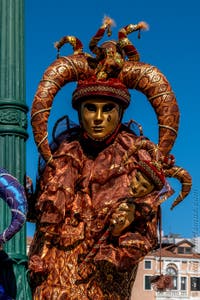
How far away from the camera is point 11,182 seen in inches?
236

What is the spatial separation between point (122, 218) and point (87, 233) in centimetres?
42

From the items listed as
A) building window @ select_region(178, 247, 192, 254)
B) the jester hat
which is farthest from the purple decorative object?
building window @ select_region(178, 247, 192, 254)

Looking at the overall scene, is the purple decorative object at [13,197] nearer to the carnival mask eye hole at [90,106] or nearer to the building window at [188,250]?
the carnival mask eye hole at [90,106]

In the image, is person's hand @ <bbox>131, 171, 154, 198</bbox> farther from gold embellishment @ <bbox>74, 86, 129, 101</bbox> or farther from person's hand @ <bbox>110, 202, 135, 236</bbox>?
gold embellishment @ <bbox>74, 86, 129, 101</bbox>

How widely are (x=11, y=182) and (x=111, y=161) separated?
1358mm

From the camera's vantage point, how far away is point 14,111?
20.6 feet

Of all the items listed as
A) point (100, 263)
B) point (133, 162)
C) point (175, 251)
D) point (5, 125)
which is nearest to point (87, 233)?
point (100, 263)

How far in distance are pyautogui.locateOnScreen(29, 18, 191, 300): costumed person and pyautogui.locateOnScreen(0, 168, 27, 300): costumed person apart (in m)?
0.67

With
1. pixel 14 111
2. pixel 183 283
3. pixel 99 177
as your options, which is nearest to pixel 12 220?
pixel 14 111

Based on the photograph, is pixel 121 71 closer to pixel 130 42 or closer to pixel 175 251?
pixel 130 42

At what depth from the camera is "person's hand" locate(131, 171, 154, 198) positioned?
21.6ft

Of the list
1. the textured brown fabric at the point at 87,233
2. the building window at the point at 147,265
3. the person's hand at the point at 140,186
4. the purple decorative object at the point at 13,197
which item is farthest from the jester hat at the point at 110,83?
the building window at the point at 147,265

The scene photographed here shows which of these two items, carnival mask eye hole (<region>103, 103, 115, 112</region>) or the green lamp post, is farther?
carnival mask eye hole (<region>103, 103, 115, 112</region>)

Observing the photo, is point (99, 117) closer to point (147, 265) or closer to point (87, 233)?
point (87, 233)
